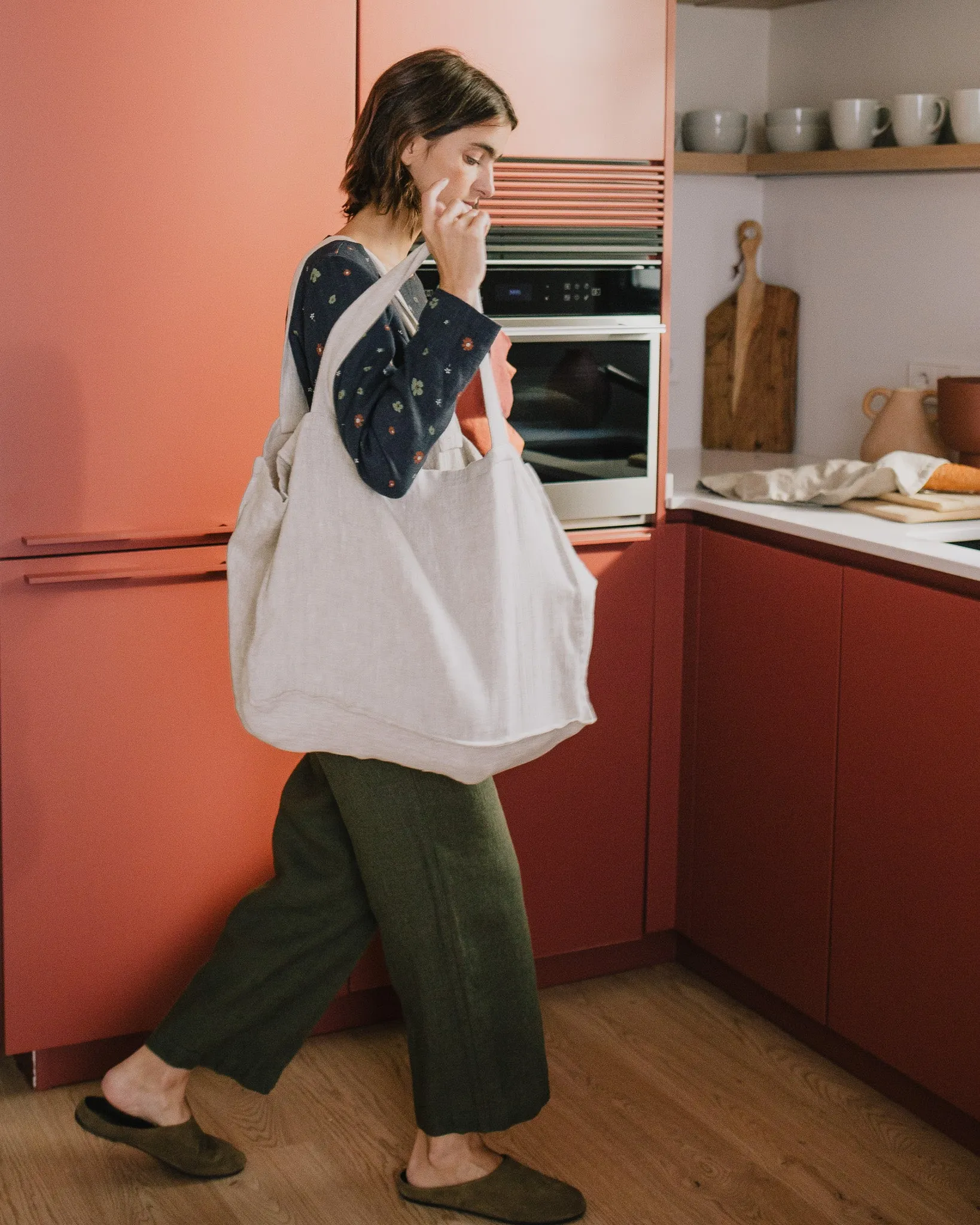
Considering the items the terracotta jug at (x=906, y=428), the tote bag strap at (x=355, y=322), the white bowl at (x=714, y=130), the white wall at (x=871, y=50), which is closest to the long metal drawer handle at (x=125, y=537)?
the tote bag strap at (x=355, y=322)

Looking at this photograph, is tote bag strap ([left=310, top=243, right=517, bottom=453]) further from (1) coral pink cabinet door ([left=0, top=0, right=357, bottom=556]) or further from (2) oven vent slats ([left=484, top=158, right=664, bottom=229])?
(2) oven vent slats ([left=484, top=158, right=664, bottom=229])

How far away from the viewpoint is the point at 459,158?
5.29ft

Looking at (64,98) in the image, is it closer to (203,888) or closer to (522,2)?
(522,2)

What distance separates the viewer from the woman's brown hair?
1.59 meters

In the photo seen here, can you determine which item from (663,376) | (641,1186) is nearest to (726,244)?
(663,376)

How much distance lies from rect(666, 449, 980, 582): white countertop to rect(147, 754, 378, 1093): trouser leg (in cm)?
81

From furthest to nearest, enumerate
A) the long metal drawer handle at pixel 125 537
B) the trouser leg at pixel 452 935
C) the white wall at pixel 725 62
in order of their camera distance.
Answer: the white wall at pixel 725 62 < the long metal drawer handle at pixel 125 537 < the trouser leg at pixel 452 935

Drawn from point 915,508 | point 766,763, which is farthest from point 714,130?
point 766,763

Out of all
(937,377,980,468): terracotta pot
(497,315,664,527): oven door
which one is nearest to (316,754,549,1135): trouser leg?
(497,315,664,527): oven door

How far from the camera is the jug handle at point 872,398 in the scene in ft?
8.69

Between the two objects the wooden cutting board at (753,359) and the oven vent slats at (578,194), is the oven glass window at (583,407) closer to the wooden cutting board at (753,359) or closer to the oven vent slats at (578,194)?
the oven vent slats at (578,194)

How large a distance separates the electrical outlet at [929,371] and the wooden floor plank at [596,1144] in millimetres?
1191

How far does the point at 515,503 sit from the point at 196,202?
0.73 m

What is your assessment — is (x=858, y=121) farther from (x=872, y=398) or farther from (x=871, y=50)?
(x=872, y=398)
